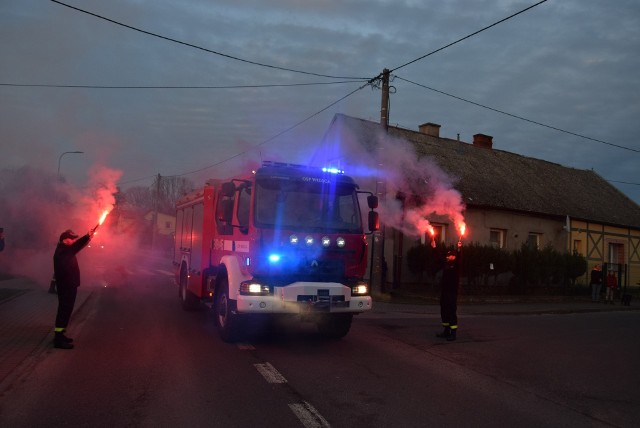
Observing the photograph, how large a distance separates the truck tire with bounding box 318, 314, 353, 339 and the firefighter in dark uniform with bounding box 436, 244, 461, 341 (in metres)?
1.98

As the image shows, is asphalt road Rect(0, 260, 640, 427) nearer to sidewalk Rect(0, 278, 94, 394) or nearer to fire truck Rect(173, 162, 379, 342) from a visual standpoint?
sidewalk Rect(0, 278, 94, 394)

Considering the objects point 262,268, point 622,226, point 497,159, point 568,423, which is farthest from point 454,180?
point 568,423

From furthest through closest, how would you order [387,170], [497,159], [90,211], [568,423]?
1. [497,159]
2. [387,170]
3. [90,211]
4. [568,423]

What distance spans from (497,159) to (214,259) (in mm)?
22752

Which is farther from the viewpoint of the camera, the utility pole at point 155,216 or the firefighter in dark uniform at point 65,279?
the utility pole at point 155,216

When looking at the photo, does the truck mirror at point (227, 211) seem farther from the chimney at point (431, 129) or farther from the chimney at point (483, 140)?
the chimney at point (483, 140)

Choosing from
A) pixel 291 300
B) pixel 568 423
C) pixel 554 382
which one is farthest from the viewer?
pixel 291 300

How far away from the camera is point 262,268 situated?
762 centimetres

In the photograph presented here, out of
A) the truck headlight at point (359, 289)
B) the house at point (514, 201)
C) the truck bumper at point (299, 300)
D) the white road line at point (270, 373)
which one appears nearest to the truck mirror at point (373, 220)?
the truck headlight at point (359, 289)

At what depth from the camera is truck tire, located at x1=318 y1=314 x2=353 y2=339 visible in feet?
29.5

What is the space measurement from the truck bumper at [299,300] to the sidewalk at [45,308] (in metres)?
2.97

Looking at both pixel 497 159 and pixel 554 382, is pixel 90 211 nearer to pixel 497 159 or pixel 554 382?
pixel 554 382

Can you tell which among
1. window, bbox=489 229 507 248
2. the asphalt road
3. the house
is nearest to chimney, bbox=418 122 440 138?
the house

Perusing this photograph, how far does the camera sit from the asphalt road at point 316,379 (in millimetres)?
4957
